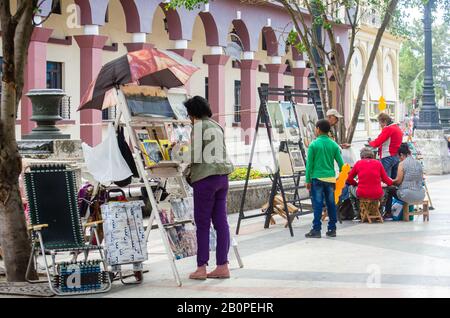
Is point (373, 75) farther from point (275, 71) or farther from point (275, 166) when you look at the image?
point (275, 166)

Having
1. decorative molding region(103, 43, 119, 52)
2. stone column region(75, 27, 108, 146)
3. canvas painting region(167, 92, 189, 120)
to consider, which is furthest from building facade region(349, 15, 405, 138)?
canvas painting region(167, 92, 189, 120)

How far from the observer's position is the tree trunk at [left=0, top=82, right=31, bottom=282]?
28.0 feet

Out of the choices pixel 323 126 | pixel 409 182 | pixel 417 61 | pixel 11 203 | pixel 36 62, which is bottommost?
pixel 409 182

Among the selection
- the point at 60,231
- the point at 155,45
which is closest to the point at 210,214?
the point at 60,231

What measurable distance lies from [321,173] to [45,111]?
423 cm

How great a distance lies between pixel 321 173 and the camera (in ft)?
38.9

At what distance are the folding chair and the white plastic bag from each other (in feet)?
0.78

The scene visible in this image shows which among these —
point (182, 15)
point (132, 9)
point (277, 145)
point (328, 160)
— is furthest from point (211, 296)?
point (182, 15)

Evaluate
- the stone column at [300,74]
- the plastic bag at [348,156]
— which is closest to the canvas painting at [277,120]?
the plastic bag at [348,156]

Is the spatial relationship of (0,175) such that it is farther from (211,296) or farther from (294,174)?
(294,174)

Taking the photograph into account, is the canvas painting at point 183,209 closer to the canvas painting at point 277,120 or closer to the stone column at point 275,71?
the canvas painting at point 277,120

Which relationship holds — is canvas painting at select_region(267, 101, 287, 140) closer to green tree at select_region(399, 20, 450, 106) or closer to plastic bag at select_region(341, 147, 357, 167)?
plastic bag at select_region(341, 147, 357, 167)

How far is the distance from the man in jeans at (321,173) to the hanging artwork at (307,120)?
5.62ft

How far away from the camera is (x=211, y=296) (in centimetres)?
788
